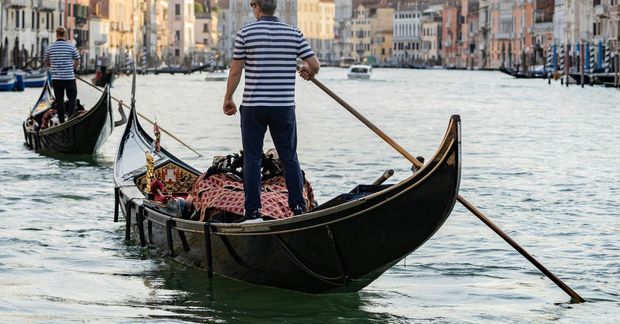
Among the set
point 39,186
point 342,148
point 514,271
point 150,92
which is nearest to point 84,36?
point 150,92

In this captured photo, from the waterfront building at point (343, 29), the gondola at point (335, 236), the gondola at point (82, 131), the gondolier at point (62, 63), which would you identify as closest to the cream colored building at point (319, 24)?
the waterfront building at point (343, 29)

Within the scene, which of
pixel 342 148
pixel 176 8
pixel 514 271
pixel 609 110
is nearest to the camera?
pixel 514 271

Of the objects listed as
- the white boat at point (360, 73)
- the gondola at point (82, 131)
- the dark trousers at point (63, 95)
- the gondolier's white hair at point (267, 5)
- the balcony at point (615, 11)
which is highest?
the balcony at point (615, 11)

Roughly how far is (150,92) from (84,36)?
21620 mm

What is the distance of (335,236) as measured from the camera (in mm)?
4867

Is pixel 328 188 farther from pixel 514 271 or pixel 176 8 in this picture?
pixel 176 8

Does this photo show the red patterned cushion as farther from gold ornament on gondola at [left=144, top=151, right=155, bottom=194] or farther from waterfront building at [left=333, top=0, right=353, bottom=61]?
waterfront building at [left=333, top=0, right=353, bottom=61]

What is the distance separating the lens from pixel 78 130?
11109 mm

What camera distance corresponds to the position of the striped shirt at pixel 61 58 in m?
10.4

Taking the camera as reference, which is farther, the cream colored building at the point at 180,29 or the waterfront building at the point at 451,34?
the waterfront building at the point at 451,34

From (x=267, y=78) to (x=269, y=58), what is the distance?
0.23ft

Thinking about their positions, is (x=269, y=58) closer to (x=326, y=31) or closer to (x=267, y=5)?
(x=267, y=5)

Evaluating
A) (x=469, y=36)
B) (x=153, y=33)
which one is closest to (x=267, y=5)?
(x=153, y=33)

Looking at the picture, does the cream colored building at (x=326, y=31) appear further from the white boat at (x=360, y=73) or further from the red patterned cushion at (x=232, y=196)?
the red patterned cushion at (x=232, y=196)
